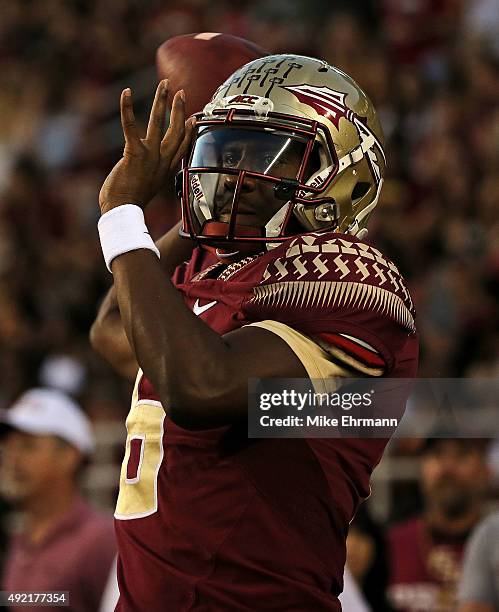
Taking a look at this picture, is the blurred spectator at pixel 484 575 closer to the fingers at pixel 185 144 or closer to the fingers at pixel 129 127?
the fingers at pixel 185 144

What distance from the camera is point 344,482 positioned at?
98.2 inches

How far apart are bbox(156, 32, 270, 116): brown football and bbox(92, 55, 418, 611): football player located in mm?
380

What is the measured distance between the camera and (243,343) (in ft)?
7.57

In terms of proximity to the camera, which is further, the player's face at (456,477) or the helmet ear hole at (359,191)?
the player's face at (456,477)

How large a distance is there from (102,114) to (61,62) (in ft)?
2.43

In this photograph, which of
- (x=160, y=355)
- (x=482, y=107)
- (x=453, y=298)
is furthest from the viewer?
(x=482, y=107)

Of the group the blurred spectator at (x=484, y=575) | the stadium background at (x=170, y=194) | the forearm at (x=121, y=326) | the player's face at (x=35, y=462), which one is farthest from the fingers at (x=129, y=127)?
the stadium background at (x=170, y=194)

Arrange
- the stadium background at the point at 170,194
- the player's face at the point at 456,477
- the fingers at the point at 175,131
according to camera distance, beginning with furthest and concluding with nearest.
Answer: the stadium background at the point at 170,194
the player's face at the point at 456,477
the fingers at the point at 175,131

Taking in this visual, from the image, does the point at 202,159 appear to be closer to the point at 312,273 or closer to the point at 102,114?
the point at 312,273

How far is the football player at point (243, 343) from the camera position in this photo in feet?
7.52

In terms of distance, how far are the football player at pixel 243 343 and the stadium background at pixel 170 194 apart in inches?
134

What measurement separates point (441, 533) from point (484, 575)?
72 centimetres

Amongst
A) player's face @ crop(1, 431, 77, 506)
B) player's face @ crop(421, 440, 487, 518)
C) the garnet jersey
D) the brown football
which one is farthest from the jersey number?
player's face @ crop(421, 440, 487, 518)

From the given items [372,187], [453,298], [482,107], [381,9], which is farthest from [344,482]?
[381,9]
